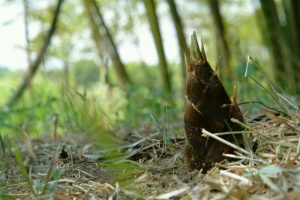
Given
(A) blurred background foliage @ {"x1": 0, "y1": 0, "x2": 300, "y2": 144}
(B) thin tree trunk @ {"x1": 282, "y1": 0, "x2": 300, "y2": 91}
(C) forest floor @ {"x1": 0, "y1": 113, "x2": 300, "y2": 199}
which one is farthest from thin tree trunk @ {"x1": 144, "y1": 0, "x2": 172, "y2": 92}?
(C) forest floor @ {"x1": 0, "y1": 113, "x2": 300, "y2": 199}

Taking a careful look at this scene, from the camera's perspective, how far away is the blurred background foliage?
1911 millimetres

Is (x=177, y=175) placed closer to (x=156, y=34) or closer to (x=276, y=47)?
(x=156, y=34)

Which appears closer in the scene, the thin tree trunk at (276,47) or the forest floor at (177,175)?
the forest floor at (177,175)

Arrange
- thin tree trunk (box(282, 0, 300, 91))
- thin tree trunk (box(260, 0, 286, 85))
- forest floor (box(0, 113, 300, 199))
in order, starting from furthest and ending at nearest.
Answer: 1. thin tree trunk (box(260, 0, 286, 85))
2. thin tree trunk (box(282, 0, 300, 91))
3. forest floor (box(0, 113, 300, 199))

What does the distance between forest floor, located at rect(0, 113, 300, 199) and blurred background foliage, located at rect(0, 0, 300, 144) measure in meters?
0.12

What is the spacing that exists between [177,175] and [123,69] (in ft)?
11.3

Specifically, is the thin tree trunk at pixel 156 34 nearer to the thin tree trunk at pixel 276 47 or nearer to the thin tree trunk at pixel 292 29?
the thin tree trunk at pixel 276 47

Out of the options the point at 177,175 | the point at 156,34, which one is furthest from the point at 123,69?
the point at 177,175

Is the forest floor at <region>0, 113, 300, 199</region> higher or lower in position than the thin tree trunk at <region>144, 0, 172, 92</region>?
lower

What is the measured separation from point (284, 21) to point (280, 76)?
0.63 meters

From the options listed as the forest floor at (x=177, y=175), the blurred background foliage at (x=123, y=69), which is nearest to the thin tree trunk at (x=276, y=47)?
the blurred background foliage at (x=123, y=69)

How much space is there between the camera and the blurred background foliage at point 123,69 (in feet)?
6.27

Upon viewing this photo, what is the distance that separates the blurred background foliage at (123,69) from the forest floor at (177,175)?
12cm

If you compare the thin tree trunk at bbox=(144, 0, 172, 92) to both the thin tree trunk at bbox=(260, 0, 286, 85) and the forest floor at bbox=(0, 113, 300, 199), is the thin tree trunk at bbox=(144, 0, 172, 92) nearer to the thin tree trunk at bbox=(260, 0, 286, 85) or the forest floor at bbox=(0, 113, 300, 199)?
the thin tree trunk at bbox=(260, 0, 286, 85)
